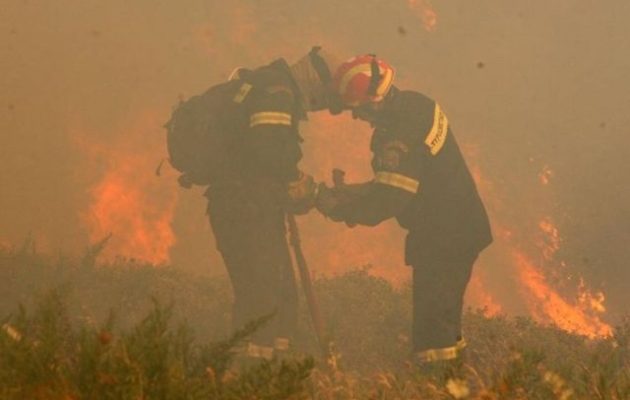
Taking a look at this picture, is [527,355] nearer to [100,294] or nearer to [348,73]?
[348,73]

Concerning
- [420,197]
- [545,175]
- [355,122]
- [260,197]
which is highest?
[355,122]

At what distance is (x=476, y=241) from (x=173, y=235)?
13.8 meters

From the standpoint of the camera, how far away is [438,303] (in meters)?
5.95

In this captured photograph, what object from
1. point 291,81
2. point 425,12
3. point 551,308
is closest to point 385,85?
point 291,81

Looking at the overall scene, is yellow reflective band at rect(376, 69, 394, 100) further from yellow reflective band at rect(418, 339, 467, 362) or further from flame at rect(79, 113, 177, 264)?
flame at rect(79, 113, 177, 264)

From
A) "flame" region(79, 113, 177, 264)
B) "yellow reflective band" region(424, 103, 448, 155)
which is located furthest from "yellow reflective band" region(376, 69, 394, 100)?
"flame" region(79, 113, 177, 264)

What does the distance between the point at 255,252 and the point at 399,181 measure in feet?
4.81

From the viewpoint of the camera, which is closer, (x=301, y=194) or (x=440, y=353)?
(x=440, y=353)

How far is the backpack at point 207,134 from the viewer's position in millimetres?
6051

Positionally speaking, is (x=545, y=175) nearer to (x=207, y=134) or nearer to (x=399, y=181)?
(x=399, y=181)

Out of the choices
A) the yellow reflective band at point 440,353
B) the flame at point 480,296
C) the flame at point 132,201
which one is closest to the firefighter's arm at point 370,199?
the yellow reflective band at point 440,353

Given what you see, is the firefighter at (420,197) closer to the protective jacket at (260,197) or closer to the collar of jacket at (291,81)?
the collar of jacket at (291,81)

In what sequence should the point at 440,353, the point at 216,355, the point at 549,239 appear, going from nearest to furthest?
the point at 216,355
the point at 440,353
the point at 549,239

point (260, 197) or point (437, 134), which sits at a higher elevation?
point (260, 197)
